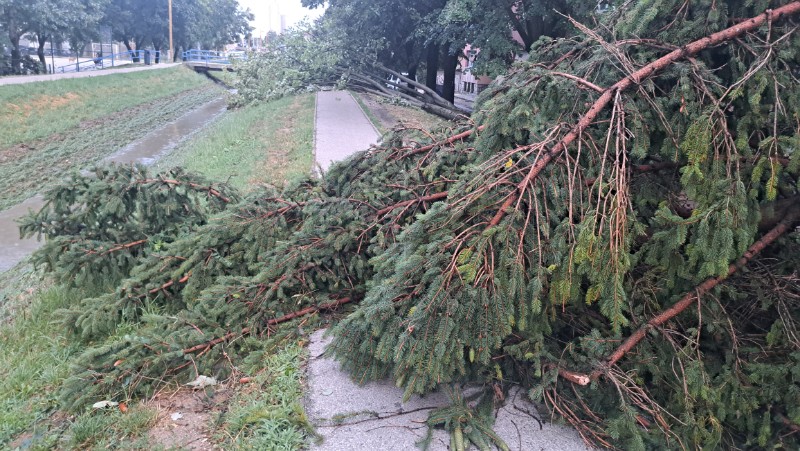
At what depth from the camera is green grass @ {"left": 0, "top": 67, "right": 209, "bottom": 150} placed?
18.2 meters

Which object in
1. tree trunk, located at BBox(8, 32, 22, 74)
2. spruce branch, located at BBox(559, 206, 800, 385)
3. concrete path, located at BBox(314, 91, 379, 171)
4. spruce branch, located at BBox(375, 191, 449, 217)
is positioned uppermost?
tree trunk, located at BBox(8, 32, 22, 74)

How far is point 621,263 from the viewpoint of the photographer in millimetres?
2967

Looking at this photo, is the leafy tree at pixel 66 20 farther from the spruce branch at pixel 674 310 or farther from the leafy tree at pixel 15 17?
the spruce branch at pixel 674 310

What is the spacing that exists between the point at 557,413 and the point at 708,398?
757mm

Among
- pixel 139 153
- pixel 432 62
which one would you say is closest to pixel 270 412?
pixel 139 153

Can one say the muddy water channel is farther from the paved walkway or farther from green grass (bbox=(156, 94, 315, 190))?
the paved walkway

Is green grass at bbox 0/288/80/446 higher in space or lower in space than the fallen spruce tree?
lower

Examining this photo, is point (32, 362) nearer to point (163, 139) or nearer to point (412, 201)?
point (412, 201)

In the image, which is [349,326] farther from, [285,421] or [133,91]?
[133,91]

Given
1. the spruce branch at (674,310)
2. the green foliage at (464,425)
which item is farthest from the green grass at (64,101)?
the spruce branch at (674,310)

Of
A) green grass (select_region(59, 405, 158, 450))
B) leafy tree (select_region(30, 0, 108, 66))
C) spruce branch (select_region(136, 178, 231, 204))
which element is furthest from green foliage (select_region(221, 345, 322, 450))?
leafy tree (select_region(30, 0, 108, 66))

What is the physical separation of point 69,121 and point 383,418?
21.0 metres

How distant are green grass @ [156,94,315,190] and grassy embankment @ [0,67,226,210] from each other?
9.38 ft

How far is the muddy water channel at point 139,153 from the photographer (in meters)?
8.94
